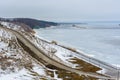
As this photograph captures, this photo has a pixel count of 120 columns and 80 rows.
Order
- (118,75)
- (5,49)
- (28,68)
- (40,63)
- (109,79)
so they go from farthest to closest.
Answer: (5,49), (40,63), (28,68), (118,75), (109,79)

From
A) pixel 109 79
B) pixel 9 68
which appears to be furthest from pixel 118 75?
pixel 9 68

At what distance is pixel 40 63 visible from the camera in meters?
52.1

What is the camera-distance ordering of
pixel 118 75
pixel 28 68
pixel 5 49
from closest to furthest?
pixel 118 75 < pixel 28 68 < pixel 5 49

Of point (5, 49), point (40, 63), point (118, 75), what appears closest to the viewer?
point (118, 75)

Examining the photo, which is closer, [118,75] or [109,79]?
[109,79]

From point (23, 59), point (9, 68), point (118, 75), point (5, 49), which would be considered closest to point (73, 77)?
point (118, 75)

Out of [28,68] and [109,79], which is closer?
[109,79]

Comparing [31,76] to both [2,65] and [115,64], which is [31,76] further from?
[115,64]

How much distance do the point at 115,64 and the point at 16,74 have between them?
20.9 m

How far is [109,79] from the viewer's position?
4141 centimetres

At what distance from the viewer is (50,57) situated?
56375mm

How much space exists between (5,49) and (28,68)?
15817mm

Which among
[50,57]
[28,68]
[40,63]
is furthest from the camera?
[50,57]

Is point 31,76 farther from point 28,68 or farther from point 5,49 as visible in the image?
point 5,49
